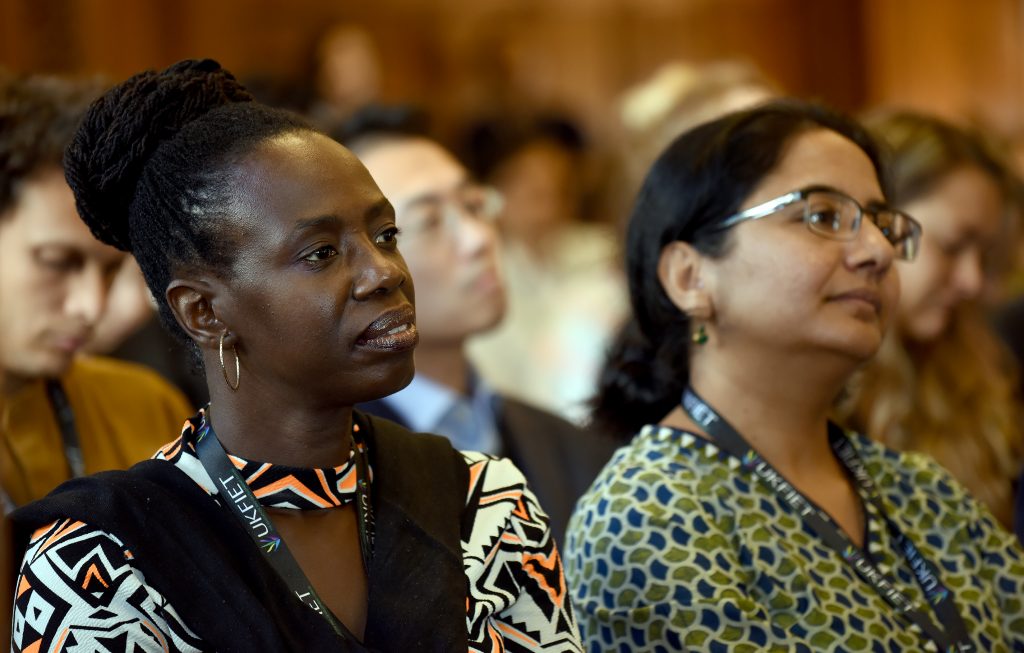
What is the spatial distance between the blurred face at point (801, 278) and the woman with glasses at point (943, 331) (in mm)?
901

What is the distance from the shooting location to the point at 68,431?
2.22m

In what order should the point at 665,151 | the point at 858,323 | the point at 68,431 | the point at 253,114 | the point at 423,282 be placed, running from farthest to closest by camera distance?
the point at 423,282 → the point at 68,431 → the point at 665,151 → the point at 858,323 → the point at 253,114

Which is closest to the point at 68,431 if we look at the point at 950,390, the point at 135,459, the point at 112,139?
the point at 135,459

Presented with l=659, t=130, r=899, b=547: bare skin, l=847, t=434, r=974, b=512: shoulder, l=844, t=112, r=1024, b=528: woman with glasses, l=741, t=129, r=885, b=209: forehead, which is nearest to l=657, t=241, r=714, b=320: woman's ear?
l=659, t=130, r=899, b=547: bare skin

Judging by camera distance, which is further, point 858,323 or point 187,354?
point 858,323

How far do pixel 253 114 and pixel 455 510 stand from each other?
48 cm

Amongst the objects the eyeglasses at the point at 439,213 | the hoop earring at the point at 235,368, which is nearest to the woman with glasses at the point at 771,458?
the hoop earring at the point at 235,368

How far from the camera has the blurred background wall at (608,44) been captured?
593 cm

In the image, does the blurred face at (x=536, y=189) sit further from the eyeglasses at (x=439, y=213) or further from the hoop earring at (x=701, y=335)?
the hoop earring at (x=701, y=335)

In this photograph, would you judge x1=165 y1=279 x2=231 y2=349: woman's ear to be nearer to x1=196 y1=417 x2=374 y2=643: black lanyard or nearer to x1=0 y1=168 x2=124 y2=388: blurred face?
x1=196 y1=417 x2=374 y2=643: black lanyard

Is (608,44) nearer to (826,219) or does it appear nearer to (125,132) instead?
(826,219)

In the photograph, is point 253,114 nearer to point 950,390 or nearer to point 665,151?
point 665,151

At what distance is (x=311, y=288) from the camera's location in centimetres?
126

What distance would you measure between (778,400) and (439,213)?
1.16m
